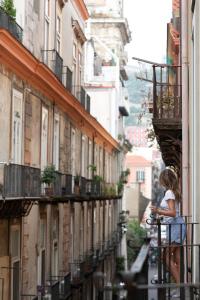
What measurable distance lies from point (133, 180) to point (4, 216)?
7727cm

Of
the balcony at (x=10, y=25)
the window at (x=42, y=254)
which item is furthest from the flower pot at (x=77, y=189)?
the balcony at (x=10, y=25)

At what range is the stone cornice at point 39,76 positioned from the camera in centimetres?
1522

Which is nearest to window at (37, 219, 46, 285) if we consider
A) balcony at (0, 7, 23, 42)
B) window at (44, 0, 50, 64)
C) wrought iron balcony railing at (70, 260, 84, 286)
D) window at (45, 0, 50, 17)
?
wrought iron balcony railing at (70, 260, 84, 286)

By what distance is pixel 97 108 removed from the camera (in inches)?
1823

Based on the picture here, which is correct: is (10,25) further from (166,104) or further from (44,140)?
(44,140)

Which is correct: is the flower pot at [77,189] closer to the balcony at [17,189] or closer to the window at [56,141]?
the window at [56,141]

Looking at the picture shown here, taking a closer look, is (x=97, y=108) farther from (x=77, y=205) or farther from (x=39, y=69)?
(x=39, y=69)

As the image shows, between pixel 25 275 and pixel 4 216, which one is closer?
pixel 4 216

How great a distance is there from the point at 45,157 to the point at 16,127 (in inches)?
159

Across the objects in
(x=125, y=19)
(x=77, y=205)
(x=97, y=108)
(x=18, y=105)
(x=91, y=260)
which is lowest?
(x=91, y=260)

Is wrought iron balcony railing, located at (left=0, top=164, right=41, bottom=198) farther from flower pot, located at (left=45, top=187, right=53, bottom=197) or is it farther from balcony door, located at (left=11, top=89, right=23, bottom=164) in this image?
flower pot, located at (left=45, top=187, right=53, bottom=197)

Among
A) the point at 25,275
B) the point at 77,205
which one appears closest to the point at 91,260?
the point at 77,205

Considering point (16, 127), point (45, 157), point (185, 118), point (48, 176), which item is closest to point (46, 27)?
point (45, 157)

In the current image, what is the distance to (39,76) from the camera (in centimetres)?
1878
